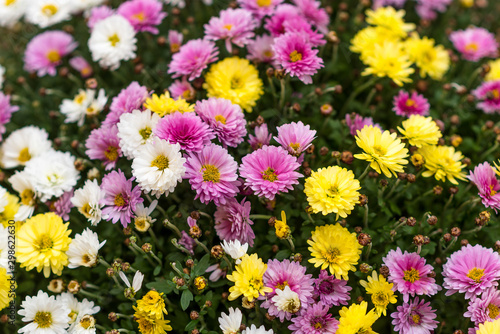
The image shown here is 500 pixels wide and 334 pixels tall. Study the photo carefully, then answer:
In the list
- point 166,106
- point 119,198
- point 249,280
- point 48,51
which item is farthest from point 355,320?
point 48,51

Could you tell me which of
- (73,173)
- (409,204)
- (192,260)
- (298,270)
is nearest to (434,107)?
(409,204)

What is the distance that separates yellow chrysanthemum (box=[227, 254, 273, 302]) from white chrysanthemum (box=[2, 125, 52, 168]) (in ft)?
4.83

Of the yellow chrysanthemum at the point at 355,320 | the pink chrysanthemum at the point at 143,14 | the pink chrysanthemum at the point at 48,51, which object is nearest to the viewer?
the yellow chrysanthemum at the point at 355,320

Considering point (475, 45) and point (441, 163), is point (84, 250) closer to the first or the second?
point (441, 163)

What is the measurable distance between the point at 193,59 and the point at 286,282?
4.23 feet

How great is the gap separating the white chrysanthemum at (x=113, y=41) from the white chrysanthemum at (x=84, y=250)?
1.13 m

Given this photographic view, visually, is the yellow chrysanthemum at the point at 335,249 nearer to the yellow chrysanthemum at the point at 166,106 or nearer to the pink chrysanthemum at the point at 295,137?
the pink chrysanthemum at the point at 295,137

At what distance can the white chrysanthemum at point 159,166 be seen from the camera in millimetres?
1867

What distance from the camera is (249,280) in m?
1.85

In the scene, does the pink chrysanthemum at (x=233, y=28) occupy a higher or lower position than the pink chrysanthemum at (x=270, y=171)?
higher

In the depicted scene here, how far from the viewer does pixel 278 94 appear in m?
2.57

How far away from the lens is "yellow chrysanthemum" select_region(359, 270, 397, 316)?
6.28 ft

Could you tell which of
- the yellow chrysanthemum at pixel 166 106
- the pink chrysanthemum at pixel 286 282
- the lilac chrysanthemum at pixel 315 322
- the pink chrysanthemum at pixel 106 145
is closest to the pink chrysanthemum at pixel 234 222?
the pink chrysanthemum at pixel 286 282

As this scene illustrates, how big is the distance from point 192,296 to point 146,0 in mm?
1936
